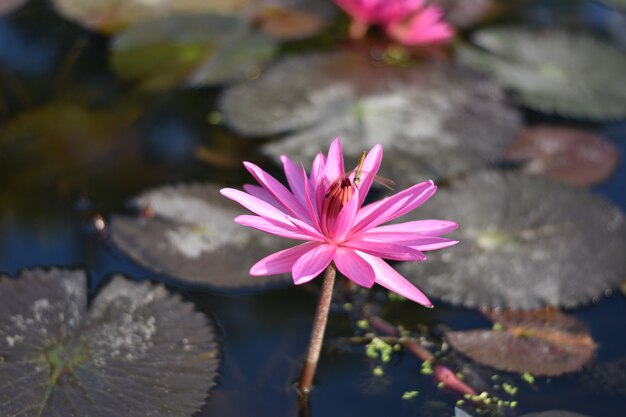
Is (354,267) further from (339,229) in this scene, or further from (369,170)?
(369,170)

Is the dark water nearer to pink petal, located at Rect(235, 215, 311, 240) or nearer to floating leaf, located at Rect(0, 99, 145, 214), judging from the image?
floating leaf, located at Rect(0, 99, 145, 214)

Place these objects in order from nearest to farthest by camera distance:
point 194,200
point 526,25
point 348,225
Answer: point 348,225, point 194,200, point 526,25

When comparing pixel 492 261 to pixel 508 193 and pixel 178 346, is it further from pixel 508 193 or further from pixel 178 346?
pixel 178 346

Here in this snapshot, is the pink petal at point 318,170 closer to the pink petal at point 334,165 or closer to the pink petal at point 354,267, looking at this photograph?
the pink petal at point 334,165

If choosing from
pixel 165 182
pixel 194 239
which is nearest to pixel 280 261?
pixel 194 239

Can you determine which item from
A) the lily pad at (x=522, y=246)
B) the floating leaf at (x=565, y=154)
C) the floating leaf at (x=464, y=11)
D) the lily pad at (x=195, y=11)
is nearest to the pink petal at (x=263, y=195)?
the lily pad at (x=522, y=246)

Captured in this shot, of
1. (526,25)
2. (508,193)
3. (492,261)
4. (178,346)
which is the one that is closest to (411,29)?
(526,25)

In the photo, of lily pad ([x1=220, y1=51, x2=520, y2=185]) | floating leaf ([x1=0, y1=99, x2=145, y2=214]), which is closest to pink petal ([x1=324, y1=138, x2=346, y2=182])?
lily pad ([x1=220, y1=51, x2=520, y2=185])
